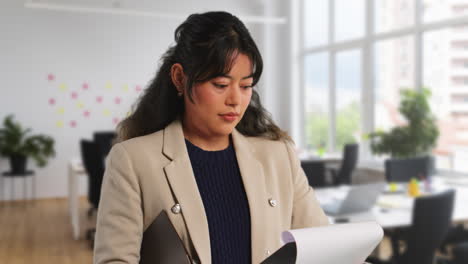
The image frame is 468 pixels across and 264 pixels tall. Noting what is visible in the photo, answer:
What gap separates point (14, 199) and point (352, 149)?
17.4 feet

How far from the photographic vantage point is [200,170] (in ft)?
3.88

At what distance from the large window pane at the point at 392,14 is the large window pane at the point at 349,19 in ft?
1.10

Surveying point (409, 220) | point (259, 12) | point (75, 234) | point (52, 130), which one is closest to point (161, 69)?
point (409, 220)

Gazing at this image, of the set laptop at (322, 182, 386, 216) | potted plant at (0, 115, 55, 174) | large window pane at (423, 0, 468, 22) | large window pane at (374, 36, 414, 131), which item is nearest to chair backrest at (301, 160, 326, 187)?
laptop at (322, 182, 386, 216)

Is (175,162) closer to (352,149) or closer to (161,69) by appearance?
(161,69)

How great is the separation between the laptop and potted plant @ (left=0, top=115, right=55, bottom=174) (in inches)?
213

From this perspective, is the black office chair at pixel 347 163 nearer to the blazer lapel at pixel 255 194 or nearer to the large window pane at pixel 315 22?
the large window pane at pixel 315 22

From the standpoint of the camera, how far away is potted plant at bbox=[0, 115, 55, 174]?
23.9 ft

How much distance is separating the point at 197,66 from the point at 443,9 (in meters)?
5.38

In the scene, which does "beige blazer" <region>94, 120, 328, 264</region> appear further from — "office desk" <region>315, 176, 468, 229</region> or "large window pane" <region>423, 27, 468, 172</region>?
"large window pane" <region>423, 27, 468, 172</region>

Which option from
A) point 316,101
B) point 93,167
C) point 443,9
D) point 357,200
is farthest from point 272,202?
point 316,101

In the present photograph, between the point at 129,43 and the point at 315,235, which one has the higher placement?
the point at 129,43

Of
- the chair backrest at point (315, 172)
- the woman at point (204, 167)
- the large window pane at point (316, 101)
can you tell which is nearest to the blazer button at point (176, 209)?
the woman at point (204, 167)

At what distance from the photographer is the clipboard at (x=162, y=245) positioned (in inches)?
39.4
